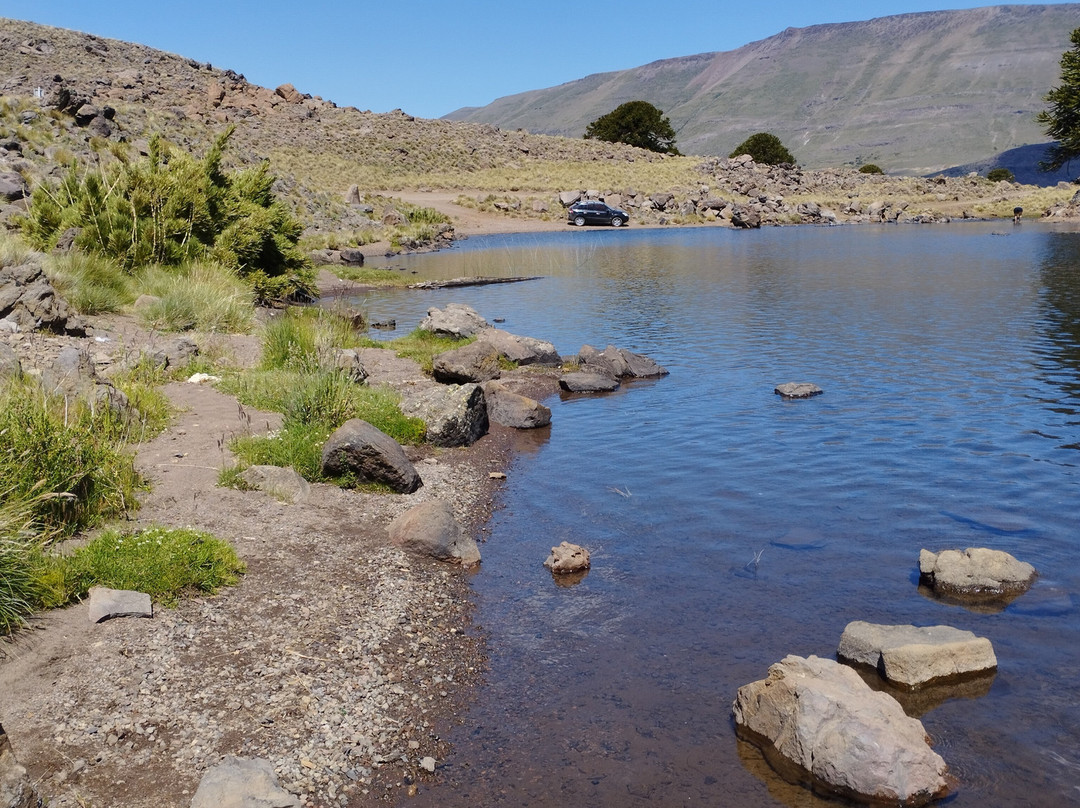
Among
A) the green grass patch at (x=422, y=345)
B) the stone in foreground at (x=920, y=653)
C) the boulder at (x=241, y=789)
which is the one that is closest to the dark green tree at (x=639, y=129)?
the green grass patch at (x=422, y=345)

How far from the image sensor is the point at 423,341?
20.0 meters

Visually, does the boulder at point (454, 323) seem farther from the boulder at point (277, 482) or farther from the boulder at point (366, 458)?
the boulder at point (277, 482)

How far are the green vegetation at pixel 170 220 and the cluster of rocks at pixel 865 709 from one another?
728 inches

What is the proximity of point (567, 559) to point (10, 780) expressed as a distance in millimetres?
5413

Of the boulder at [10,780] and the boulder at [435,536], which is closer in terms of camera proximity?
the boulder at [10,780]

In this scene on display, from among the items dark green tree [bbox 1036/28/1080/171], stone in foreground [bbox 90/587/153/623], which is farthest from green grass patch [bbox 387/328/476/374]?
dark green tree [bbox 1036/28/1080/171]

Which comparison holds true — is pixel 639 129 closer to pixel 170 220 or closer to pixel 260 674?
pixel 170 220

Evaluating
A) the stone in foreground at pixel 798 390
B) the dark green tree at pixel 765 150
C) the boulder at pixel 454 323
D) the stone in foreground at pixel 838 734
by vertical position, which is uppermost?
the dark green tree at pixel 765 150

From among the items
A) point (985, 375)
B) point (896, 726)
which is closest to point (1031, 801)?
point (896, 726)

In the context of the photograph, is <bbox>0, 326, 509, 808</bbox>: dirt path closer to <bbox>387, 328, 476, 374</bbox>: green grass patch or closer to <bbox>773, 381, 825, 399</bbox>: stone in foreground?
<bbox>773, 381, 825, 399</bbox>: stone in foreground

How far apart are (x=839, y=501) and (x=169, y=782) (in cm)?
780

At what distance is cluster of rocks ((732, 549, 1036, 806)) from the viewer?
17.9 ft

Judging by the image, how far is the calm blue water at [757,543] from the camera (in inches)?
232

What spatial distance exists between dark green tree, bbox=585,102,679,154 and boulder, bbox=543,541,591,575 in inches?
3634
